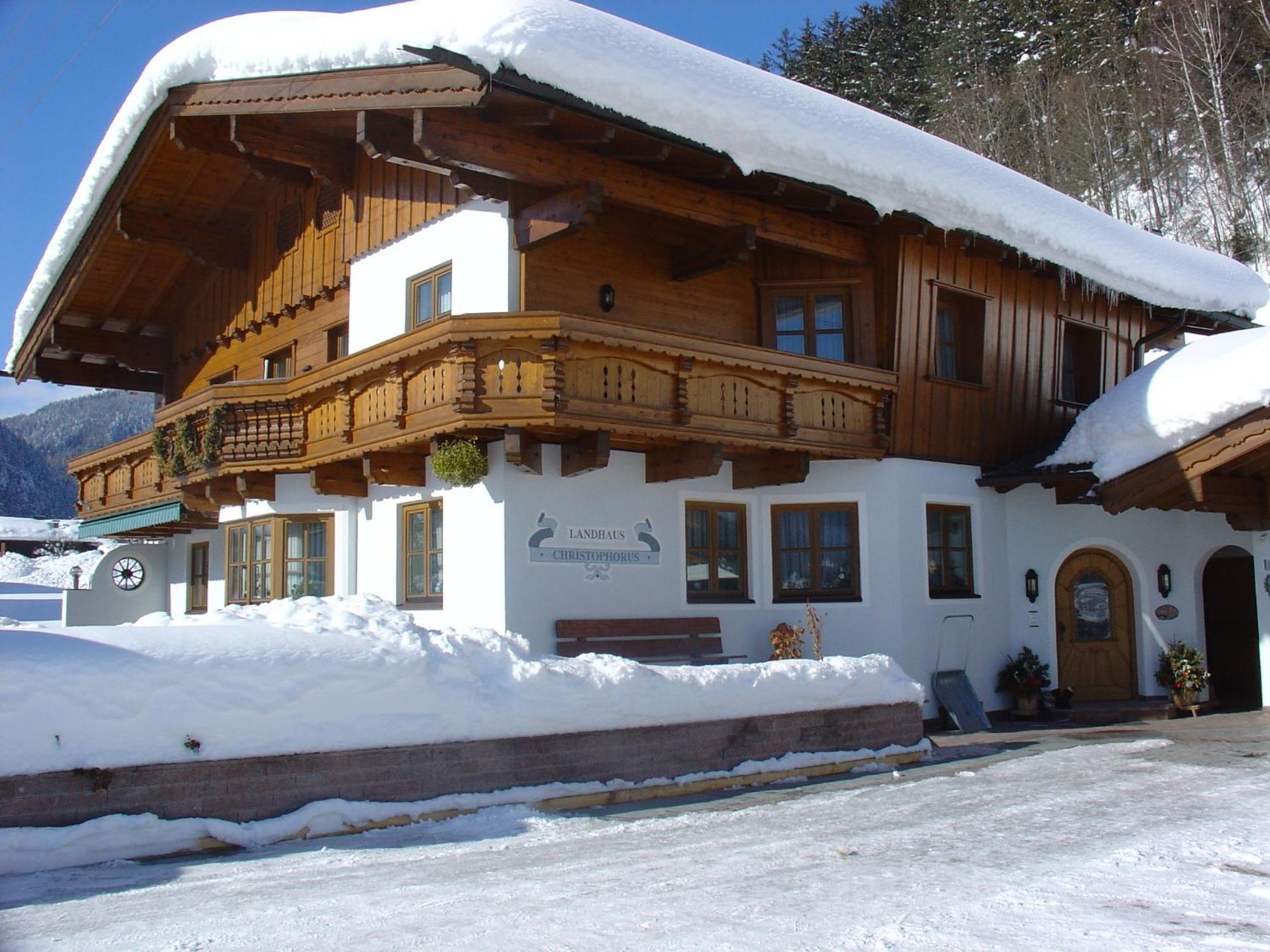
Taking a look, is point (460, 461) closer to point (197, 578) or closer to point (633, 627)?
point (633, 627)

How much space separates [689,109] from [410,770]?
23.8 feet

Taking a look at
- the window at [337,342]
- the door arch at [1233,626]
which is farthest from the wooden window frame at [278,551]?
the door arch at [1233,626]

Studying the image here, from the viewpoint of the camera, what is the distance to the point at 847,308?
15680 mm

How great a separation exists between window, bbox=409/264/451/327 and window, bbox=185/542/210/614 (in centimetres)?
726

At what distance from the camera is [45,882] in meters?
6.70

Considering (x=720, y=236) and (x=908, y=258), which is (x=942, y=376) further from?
(x=720, y=236)

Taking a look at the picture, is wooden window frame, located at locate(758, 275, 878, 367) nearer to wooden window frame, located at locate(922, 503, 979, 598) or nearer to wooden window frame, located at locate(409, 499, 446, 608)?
wooden window frame, located at locate(922, 503, 979, 598)

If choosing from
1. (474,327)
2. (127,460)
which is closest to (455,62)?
(474,327)

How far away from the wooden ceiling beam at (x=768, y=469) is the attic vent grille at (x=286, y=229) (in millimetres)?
7558

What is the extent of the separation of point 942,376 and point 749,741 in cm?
735

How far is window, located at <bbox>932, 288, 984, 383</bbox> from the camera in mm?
16547

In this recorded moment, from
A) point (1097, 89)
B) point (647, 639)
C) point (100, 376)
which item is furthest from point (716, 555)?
point (1097, 89)

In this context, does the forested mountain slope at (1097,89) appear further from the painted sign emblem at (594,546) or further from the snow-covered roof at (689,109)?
the painted sign emblem at (594,546)

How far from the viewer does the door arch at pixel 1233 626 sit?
19.8m
